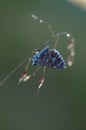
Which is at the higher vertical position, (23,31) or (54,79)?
(23,31)

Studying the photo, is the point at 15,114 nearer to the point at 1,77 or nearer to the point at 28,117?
the point at 28,117

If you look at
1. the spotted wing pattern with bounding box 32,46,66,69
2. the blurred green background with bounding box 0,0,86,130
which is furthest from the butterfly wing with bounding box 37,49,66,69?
the blurred green background with bounding box 0,0,86,130

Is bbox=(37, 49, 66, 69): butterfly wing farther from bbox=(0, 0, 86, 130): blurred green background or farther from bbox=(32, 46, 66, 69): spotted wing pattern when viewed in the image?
bbox=(0, 0, 86, 130): blurred green background

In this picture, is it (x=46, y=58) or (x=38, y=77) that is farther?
(x=38, y=77)

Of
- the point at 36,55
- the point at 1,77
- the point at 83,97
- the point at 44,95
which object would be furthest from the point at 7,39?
the point at 36,55

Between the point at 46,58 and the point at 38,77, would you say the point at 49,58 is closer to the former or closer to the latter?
the point at 46,58

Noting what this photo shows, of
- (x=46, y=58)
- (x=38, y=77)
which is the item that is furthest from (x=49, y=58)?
(x=38, y=77)

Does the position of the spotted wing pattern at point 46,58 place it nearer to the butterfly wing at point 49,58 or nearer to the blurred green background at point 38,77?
the butterfly wing at point 49,58

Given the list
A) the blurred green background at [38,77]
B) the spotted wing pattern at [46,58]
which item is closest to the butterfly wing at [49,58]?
the spotted wing pattern at [46,58]
